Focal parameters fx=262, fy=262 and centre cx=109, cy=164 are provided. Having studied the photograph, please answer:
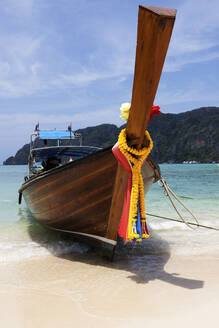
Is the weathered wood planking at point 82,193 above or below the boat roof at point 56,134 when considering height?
below

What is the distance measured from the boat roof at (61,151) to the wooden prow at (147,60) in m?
3.45

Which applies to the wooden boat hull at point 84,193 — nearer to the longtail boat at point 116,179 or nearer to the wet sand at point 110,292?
the longtail boat at point 116,179

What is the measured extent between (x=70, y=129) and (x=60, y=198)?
14.1 ft

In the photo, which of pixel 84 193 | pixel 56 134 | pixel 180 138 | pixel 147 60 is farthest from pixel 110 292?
pixel 180 138

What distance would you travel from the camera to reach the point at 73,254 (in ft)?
15.3

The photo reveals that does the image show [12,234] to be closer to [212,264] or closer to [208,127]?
[212,264]

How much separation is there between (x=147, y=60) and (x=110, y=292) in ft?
8.50

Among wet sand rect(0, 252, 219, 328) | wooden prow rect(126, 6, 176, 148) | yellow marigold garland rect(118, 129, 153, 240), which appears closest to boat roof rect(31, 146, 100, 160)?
wet sand rect(0, 252, 219, 328)

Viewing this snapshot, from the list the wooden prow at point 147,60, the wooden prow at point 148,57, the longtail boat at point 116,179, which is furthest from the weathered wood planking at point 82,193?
the wooden prow at point 148,57

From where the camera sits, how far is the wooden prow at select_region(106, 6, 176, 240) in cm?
206

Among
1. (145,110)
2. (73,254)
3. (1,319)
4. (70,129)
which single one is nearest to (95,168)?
(145,110)

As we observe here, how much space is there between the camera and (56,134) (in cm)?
816

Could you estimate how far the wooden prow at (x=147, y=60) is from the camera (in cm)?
206

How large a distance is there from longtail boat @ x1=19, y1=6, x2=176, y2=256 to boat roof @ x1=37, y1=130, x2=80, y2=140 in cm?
275
